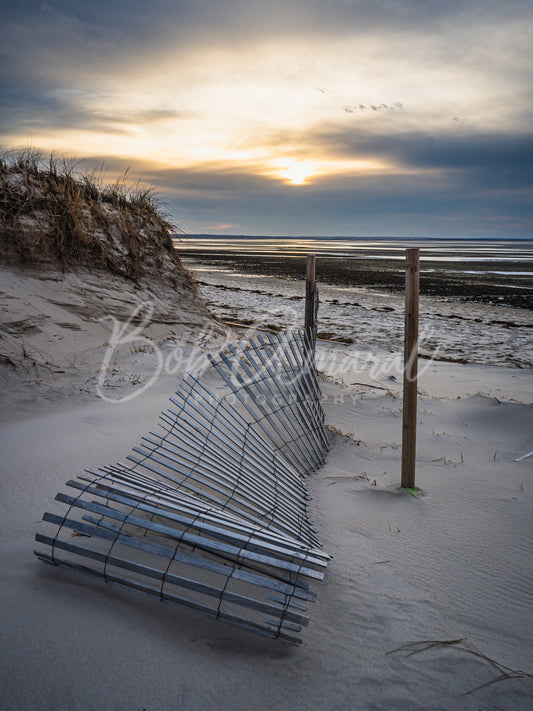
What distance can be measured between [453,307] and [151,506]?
14.3 m

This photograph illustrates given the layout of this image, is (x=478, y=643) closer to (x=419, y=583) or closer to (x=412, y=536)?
(x=419, y=583)

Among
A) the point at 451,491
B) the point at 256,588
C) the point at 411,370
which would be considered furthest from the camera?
the point at 451,491

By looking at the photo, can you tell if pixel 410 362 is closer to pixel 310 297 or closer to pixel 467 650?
pixel 467 650

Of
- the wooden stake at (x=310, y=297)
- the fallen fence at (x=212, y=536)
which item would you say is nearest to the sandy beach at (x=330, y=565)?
the fallen fence at (x=212, y=536)

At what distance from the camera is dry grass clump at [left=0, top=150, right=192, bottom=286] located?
723 centimetres

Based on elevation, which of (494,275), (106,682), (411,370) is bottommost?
(106,682)

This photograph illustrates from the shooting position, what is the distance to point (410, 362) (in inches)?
134

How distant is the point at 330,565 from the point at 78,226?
708 centimetres

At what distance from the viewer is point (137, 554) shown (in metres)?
2.36

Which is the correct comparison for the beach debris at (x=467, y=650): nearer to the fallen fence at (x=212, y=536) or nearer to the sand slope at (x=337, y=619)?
the sand slope at (x=337, y=619)

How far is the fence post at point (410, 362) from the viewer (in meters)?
3.25

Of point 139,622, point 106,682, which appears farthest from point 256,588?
point 106,682

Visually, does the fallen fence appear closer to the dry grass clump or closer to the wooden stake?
the wooden stake

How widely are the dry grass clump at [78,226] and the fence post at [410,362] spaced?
20.3ft
